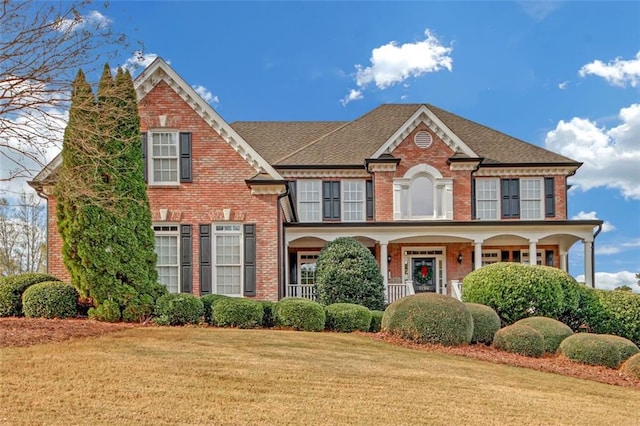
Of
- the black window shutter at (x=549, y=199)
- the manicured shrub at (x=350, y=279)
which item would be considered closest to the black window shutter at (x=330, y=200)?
the manicured shrub at (x=350, y=279)

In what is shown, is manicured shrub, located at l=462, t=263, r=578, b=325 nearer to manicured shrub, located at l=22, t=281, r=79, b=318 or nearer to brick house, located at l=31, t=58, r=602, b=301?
brick house, located at l=31, t=58, r=602, b=301

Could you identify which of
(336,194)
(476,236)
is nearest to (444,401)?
(476,236)

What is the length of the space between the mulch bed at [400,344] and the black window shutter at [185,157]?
18.9 feet

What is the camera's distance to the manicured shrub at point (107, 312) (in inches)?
562

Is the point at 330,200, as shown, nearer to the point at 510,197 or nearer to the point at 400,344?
the point at 510,197

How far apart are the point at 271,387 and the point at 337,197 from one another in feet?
54.0

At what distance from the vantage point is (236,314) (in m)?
14.4

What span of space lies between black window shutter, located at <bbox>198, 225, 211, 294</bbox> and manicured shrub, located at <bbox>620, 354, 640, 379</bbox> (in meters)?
11.5

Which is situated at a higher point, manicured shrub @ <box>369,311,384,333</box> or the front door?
the front door

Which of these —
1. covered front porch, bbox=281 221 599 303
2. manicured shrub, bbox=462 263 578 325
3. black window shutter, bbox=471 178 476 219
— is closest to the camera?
manicured shrub, bbox=462 263 578 325

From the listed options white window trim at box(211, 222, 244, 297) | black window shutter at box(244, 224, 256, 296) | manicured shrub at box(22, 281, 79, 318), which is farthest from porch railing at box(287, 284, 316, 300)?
manicured shrub at box(22, 281, 79, 318)

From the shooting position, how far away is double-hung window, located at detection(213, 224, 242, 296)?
59.4 ft

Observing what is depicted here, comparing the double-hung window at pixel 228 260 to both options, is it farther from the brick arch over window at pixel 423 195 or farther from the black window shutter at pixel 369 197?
the brick arch over window at pixel 423 195

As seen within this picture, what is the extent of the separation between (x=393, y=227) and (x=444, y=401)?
13.7 meters
